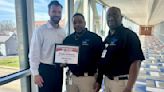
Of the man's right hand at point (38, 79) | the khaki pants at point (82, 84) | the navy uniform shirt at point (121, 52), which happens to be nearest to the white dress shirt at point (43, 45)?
the man's right hand at point (38, 79)

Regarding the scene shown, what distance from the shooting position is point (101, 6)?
8.72 m

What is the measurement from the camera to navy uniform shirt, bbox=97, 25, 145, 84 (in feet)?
6.31

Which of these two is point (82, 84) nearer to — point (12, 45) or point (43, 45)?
point (43, 45)

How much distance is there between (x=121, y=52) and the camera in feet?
6.50

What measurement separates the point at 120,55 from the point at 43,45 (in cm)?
89

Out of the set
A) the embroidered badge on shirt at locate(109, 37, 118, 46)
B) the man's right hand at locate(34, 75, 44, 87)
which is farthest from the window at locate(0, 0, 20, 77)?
the embroidered badge on shirt at locate(109, 37, 118, 46)

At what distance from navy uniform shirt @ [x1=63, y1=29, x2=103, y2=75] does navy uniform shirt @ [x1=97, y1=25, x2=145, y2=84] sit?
0.15 m

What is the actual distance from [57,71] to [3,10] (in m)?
1.05

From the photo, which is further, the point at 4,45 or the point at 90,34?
the point at 4,45

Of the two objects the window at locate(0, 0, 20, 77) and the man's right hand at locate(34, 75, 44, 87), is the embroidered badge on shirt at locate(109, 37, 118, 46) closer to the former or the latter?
the man's right hand at locate(34, 75, 44, 87)

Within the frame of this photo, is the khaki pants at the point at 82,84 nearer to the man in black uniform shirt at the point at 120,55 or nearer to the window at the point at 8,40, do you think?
the man in black uniform shirt at the point at 120,55

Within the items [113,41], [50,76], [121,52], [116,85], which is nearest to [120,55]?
[121,52]

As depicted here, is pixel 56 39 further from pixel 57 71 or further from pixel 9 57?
pixel 9 57

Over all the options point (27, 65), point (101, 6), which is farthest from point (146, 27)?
point (27, 65)
